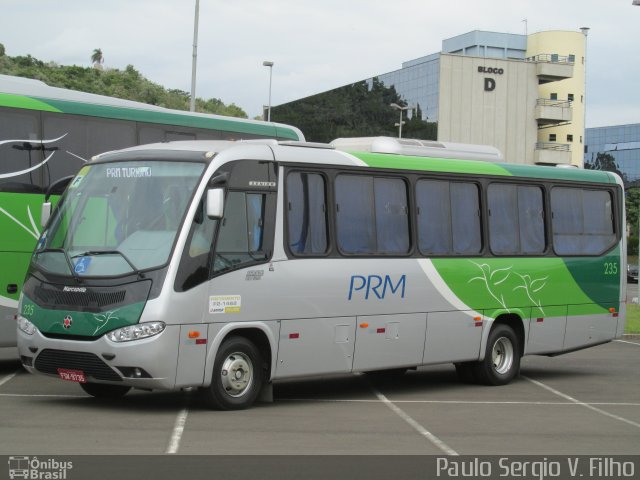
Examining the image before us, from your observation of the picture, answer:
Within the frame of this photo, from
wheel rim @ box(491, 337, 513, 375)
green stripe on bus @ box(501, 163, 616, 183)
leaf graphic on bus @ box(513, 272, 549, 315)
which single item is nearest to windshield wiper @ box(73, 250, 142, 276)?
wheel rim @ box(491, 337, 513, 375)

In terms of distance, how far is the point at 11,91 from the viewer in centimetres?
1644

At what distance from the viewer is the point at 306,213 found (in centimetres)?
1395

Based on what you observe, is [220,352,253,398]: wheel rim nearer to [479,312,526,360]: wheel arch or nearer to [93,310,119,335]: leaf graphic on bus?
[93,310,119,335]: leaf graphic on bus

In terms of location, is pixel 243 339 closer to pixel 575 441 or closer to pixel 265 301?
pixel 265 301

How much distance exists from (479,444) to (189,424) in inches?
117

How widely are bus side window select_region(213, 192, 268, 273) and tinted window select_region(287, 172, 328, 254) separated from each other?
0.52 m

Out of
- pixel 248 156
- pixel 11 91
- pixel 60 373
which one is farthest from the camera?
pixel 11 91

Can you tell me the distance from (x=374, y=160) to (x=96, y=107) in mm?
4924

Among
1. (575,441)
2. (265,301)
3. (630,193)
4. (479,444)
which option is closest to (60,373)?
(265,301)

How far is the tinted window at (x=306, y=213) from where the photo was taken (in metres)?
13.7

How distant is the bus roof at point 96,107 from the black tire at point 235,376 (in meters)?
5.82

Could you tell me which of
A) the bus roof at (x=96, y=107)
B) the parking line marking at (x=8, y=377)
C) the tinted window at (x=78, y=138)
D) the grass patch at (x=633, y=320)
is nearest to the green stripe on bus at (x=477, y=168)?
the tinted window at (x=78, y=138)

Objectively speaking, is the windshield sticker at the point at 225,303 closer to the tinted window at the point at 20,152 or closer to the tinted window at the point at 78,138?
the tinted window at the point at 20,152

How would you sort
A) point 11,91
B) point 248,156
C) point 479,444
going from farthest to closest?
1. point 11,91
2. point 248,156
3. point 479,444
